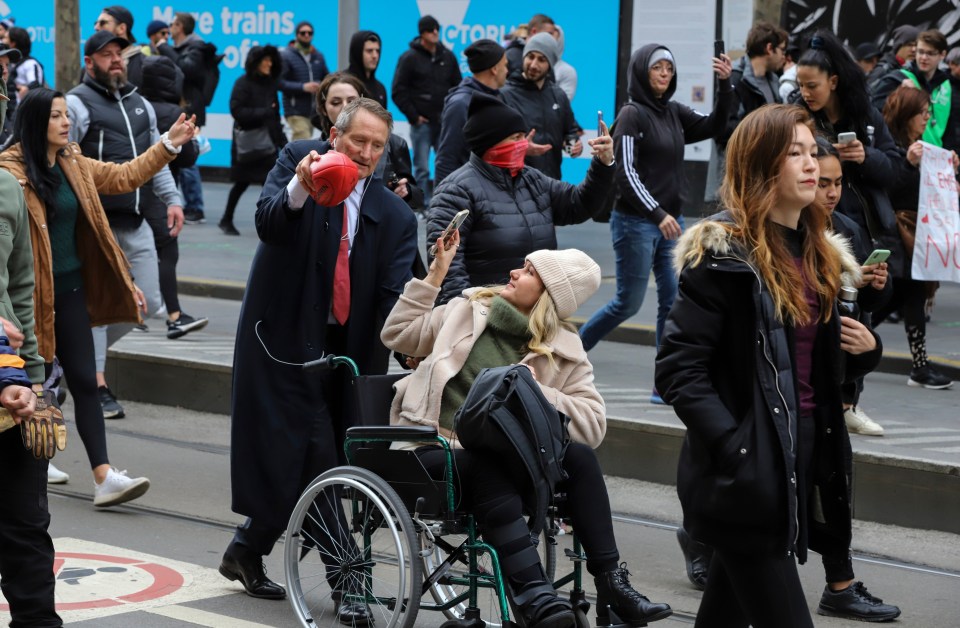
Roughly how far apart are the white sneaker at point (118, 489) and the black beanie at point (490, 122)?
211 centimetres

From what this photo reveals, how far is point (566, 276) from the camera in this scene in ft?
16.7

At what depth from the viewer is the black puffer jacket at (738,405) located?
3775mm

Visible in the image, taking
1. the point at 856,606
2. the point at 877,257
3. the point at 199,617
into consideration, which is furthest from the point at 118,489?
the point at 877,257

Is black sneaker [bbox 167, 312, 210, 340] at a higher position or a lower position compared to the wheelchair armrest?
lower

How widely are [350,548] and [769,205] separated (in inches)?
75.2

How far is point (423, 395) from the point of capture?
501 cm

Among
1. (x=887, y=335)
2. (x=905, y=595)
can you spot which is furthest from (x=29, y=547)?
(x=887, y=335)

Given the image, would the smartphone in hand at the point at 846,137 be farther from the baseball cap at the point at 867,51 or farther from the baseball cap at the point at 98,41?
the baseball cap at the point at 867,51

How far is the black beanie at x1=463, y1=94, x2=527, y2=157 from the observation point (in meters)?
6.55

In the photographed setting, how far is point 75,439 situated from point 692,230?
5470 mm

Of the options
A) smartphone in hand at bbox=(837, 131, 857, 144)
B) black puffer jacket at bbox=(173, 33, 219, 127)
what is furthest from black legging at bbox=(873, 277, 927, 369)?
black puffer jacket at bbox=(173, 33, 219, 127)

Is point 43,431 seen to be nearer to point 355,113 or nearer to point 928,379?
point 355,113

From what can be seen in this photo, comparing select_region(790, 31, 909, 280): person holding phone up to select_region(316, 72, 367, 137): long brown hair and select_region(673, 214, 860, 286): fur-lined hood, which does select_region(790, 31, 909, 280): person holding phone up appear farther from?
select_region(673, 214, 860, 286): fur-lined hood

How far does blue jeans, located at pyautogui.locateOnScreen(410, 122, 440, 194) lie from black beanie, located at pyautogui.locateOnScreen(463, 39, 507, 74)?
309 inches
